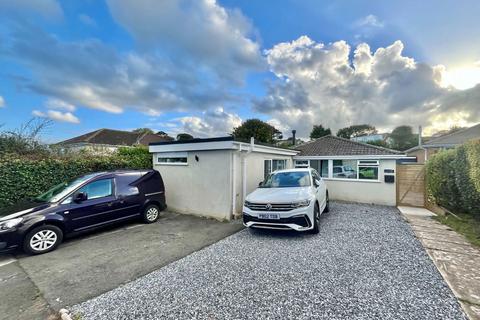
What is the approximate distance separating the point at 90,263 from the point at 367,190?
38.5 feet

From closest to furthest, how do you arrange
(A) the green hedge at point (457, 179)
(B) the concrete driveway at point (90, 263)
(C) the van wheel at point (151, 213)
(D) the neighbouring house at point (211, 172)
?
(B) the concrete driveway at point (90, 263) < (A) the green hedge at point (457, 179) < (C) the van wheel at point (151, 213) < (D) the neighbouring house at point (211, 172)

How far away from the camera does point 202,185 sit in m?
8.03

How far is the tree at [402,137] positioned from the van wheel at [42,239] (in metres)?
49.0

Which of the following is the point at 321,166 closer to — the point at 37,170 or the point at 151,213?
the point at 151,213

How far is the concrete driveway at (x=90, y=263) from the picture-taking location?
3.11m

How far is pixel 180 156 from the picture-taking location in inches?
342

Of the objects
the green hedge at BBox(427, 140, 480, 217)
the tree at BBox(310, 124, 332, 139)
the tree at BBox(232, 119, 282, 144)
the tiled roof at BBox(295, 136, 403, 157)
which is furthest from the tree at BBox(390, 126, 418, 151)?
the green hedge at BBox(427, 140, 480, 217)

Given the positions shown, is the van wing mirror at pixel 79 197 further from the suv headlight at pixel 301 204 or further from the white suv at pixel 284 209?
the suv headlight at pixel 301 204

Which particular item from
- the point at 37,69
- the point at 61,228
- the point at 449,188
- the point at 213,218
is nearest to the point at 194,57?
the point at 37,69

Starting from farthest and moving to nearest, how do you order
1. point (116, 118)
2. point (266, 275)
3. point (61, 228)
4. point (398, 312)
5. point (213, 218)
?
point (116, 118)
point (213, 218)
point (61, 228)
point (266, 275)
point (398, 312)

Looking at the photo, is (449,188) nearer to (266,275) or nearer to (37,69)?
(266,275)

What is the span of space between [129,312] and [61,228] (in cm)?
390

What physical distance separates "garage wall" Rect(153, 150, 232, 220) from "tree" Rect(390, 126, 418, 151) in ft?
146

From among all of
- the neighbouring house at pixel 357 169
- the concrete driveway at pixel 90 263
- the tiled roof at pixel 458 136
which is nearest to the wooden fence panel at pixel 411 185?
the neighbouring house at pixel 357 169
